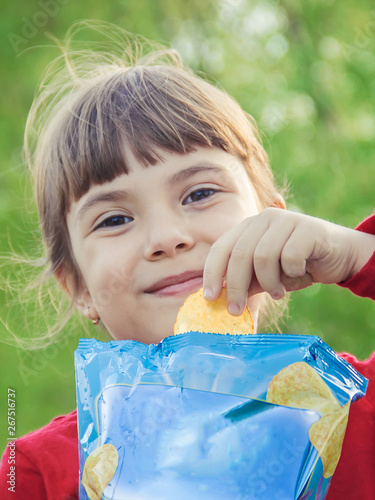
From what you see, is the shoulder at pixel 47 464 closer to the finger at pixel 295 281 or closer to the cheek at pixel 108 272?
the cheek at pixel 108 272

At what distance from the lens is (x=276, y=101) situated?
4.04 m

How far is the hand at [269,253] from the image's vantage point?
3.61 feet

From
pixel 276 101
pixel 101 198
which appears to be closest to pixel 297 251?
pixel 101 198

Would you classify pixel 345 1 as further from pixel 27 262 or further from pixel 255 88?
pixel 27 262

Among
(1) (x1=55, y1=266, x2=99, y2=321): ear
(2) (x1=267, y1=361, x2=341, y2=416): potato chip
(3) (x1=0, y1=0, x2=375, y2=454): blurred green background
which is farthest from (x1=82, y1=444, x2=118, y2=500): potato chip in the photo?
(3) (x1=0, y1=0, x2=375, y2=454): blurred green background

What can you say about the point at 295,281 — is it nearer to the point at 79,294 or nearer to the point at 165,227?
the point at 165,227

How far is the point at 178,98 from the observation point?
166 cm

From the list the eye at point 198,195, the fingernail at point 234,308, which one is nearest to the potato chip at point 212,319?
the fingernail at point 234,308

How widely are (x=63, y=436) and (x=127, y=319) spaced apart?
1.21 feet

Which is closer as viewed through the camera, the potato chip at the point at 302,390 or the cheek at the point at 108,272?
the potato chip at the point at 302,390

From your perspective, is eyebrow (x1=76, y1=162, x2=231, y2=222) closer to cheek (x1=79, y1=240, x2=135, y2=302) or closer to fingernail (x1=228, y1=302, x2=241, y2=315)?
cheek (x1=79, y1=240, x2=135, y2=302)

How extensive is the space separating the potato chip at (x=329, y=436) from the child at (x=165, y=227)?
0.29 m

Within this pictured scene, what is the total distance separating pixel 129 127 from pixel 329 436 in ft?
3.11

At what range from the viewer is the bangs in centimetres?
150
